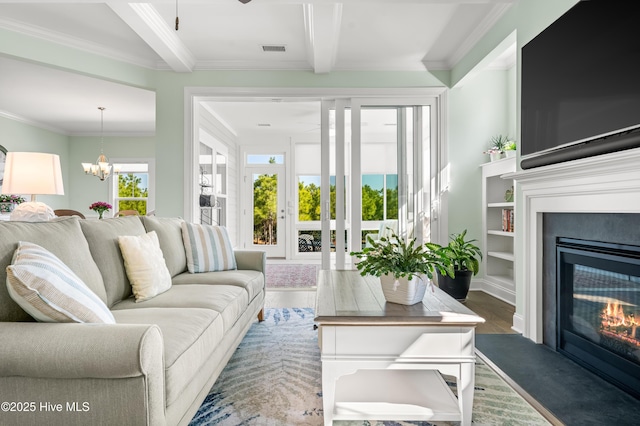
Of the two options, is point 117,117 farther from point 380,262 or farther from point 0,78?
point 380,262

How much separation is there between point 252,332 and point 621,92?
281 centimetres

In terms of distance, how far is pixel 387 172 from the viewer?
185 inches

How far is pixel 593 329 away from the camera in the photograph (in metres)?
2.34

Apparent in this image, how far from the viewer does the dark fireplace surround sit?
81.3 inches

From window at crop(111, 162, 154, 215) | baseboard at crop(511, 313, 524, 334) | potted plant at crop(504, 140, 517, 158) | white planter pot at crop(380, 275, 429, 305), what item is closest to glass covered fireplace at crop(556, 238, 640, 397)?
baseboard at crop(511, 313, 524, 334)

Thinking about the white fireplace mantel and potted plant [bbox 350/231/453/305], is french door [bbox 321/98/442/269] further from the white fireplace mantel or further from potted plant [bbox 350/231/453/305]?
potted plant [bbox 350/231/453/305]

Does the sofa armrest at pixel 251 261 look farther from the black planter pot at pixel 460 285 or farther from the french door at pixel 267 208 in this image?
the french door at pixel 267 208

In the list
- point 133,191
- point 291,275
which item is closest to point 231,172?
point 133,191

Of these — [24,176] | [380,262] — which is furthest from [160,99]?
[380,262]

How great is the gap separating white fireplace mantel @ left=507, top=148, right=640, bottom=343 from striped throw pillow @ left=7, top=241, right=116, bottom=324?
2433mm

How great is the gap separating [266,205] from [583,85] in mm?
6483

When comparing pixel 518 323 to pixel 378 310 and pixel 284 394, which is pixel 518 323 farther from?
pixel 284 394

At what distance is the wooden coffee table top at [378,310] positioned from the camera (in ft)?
5.41

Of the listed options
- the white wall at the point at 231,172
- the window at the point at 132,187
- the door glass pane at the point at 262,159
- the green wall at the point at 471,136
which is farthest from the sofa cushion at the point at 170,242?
the window at the point at 132,187
